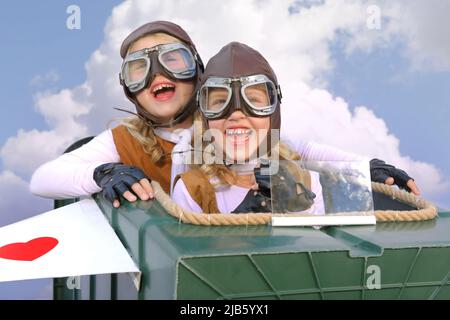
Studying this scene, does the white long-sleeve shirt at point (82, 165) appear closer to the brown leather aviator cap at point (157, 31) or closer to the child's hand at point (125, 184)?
the child's hand at point (125, 184)

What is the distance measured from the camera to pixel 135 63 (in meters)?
2.45

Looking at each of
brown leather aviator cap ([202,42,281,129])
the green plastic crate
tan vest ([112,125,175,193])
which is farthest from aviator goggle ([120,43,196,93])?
the green plastic crate

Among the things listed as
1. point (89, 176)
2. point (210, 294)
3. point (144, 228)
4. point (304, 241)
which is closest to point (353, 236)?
point (304, 241)

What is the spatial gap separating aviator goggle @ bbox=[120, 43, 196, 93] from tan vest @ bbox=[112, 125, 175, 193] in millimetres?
275

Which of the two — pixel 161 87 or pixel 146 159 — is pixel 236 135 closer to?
pixel 161 87

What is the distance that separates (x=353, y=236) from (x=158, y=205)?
0.61m

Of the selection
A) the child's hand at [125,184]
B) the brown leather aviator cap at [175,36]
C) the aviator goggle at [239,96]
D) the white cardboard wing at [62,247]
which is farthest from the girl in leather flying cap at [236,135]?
the brown leather aviator cap at [175,36]

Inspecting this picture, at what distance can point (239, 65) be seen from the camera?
1848 mm

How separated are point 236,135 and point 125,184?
0.43 m

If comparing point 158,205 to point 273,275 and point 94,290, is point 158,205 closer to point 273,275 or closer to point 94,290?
point 273,275

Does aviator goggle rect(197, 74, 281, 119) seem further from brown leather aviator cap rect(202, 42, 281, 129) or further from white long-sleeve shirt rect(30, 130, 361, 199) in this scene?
white long-sleeve shirt rect(30, 130, 361, 199)

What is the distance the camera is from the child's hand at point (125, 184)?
1.85m

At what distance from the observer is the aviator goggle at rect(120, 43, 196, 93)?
239cm

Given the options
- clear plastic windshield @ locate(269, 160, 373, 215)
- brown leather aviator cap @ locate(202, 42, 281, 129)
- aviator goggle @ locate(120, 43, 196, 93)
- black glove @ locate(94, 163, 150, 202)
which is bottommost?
clear plastic windshield @ locate(269, 160, 373, 215)
